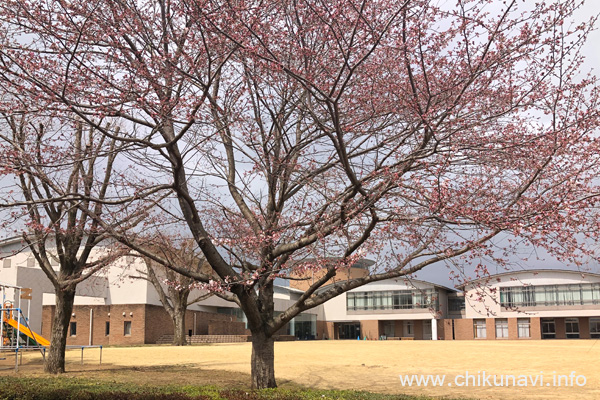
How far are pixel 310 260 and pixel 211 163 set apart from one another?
3.29 metres

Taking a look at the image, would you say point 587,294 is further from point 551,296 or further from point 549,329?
point 549,329

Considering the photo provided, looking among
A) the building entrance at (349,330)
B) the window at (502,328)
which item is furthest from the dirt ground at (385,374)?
the building entrance at (349,330)

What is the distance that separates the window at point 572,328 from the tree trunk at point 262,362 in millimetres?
58759

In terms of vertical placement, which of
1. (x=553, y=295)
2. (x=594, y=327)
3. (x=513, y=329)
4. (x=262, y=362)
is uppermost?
(x=553, y=295)

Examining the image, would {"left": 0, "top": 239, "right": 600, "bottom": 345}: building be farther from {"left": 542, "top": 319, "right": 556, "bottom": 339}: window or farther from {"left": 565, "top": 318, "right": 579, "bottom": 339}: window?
{"left": 565, "top": 318, "right": 579, "bottom": 339}: window

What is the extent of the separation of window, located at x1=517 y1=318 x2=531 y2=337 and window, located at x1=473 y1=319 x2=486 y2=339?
13.3 feet

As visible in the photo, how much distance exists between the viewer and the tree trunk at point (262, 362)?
11.9 metres

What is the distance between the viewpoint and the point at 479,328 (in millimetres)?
65875

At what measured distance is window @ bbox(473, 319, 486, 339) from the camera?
214 ft

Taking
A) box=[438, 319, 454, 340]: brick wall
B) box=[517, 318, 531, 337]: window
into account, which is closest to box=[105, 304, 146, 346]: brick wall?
box=[438, 319, 454, 340]: brick wall

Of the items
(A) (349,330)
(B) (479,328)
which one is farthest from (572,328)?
(A) (349,330)

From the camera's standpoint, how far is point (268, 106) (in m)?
11.3

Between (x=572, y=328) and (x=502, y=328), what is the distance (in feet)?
23.3

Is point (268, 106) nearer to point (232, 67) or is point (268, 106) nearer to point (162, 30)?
point (232, 67)
